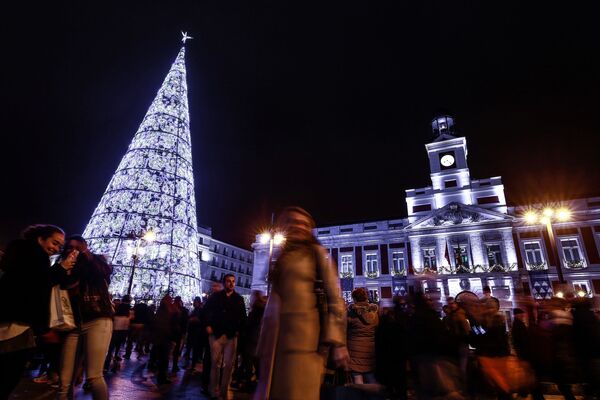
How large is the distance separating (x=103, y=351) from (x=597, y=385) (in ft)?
22.3

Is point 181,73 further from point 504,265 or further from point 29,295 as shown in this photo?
point 504,265

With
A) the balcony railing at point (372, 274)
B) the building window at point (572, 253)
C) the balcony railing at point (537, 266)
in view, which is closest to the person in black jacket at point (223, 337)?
the balcony railing at point (372, 274)

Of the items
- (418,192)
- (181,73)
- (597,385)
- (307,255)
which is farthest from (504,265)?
(307,255)

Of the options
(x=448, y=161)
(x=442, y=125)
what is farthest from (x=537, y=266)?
(x=442, y=125)

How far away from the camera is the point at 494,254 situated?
102ft

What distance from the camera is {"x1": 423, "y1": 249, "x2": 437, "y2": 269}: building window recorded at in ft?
108

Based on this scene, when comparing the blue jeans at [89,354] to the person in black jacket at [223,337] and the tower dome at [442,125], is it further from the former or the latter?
the tower dome at [442,125]

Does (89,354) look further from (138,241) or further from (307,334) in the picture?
(138,241)

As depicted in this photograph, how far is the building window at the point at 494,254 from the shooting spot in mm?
30625

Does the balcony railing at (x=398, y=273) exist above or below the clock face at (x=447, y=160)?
below

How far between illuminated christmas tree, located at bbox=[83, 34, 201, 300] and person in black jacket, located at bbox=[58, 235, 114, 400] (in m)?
11.3

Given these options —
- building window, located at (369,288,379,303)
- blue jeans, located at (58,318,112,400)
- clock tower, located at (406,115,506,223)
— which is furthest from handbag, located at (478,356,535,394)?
clock tower, located at (406,115,506,223)

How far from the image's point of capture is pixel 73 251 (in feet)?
11.3

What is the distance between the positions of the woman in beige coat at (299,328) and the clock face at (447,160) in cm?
3835
